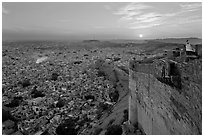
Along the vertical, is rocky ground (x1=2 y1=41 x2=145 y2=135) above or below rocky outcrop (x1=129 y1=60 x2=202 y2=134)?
below

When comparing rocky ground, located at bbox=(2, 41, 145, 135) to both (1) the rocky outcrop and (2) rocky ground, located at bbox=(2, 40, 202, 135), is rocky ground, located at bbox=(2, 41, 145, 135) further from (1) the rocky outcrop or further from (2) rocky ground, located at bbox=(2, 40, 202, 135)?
(1) the rocky outcrop

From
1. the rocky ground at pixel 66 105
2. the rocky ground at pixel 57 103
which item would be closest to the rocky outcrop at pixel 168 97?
the rocky ground at pixel 66 105

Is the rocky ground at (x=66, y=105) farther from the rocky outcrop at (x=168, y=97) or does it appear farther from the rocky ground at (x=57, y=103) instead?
the rocky outcrop at (x=168, y=97)

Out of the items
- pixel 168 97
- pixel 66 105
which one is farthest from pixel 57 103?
pixel 168 97

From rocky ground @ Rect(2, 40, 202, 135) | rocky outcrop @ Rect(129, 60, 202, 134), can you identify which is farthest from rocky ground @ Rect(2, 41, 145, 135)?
rocky outcrop @ Rect(129, 60, 202, 134)

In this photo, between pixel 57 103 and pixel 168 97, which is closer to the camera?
pixel 168 97

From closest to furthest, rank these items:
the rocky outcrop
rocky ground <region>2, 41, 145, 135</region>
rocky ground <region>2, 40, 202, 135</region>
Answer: the rocky outcrop, rocky ground <region>2, 40, 202, 135</region>, rocky ground <region>2, 41, 145, 135</region>

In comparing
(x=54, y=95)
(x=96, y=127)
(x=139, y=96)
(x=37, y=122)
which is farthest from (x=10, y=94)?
(x=139, y=96)

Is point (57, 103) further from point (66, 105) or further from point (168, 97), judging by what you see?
point (168, 97)

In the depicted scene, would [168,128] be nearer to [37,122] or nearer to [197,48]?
[197,48]
